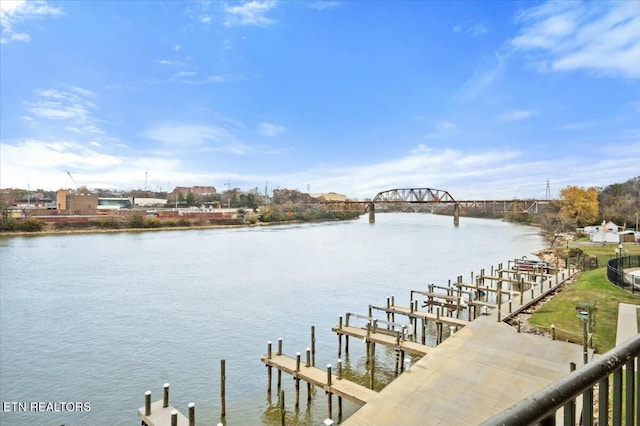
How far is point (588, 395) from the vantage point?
1.56m

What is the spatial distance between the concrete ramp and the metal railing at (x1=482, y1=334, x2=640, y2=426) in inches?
281

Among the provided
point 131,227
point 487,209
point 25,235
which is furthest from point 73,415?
point 487,209

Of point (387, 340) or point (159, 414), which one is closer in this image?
point (159, 414)

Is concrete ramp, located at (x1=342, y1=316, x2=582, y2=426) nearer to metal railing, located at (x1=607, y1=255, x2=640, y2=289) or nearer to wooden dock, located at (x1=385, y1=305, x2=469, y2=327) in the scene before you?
wooden dock, located at (x1=385, y1=305, x2=469, y2=327)

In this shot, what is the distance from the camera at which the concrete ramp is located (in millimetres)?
8570

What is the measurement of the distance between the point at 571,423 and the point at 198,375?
48.2ft

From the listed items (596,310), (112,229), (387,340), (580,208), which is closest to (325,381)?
(387,340)

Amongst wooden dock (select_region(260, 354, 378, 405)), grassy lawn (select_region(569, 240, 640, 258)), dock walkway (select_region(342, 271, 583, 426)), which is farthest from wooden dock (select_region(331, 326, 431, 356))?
grassy lawn (select_region(569, 240, 640, 258))

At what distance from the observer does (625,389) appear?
1899 millimetres

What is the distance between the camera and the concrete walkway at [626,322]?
12.9 metres

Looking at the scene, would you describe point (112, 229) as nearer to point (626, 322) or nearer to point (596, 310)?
point (596, 310)

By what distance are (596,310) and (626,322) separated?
187 cm

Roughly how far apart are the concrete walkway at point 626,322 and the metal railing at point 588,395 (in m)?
13.5

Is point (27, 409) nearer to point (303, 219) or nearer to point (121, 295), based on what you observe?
point (121, 295)
